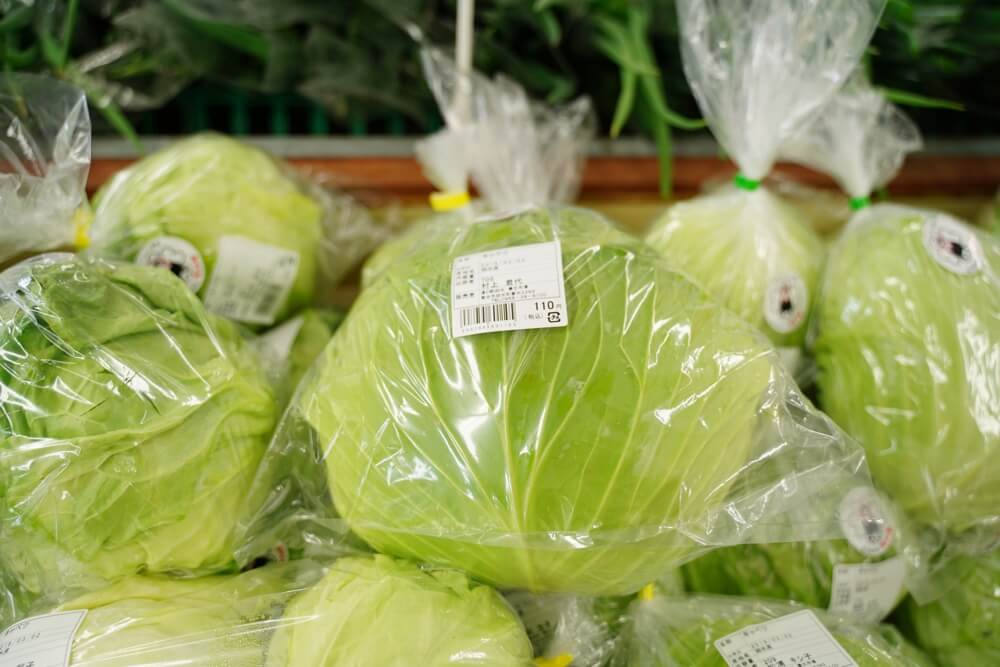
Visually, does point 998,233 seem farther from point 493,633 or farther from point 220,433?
point 220,433

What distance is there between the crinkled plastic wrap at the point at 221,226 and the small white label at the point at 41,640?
1.70 ft

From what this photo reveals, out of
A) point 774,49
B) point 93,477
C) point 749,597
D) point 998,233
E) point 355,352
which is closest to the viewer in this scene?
point 93,477

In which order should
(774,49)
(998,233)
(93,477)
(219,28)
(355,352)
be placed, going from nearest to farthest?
(93,477)
(355,352)
(774,49)
(998,233)
(219,28)

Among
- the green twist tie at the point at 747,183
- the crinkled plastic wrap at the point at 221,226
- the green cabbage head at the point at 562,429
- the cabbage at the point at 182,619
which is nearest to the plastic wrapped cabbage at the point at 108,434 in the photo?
the cabbage at the point at 182,619

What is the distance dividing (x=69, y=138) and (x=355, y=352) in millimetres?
600

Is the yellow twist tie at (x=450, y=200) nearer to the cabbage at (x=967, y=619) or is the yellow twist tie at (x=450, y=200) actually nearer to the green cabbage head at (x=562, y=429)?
the green cabbage head at (x=562, y=429)

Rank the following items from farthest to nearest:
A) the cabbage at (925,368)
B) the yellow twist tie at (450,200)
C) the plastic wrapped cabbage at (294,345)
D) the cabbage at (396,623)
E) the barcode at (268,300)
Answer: the yellow twist tie at (450,200)
the barcode at (268,300)
the plastic wrapped cabbage at (294,345)
the cabbage at (925,368)
the cabbage at (396,623)

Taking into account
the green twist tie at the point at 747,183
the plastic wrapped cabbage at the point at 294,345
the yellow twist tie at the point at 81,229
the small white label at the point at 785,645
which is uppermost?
the green twist tie at the point at 747,183

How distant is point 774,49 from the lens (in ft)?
3.81

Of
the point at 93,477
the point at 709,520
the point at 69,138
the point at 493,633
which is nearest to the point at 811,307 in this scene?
the point at 709,520

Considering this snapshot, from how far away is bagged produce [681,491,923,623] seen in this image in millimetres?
983

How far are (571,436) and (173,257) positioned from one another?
0.74 m

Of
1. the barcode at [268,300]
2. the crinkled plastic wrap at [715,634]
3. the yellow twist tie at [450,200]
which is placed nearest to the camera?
the crinkled plastic wrap at [715,634]

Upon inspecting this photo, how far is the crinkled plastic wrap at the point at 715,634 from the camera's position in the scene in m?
0.85
